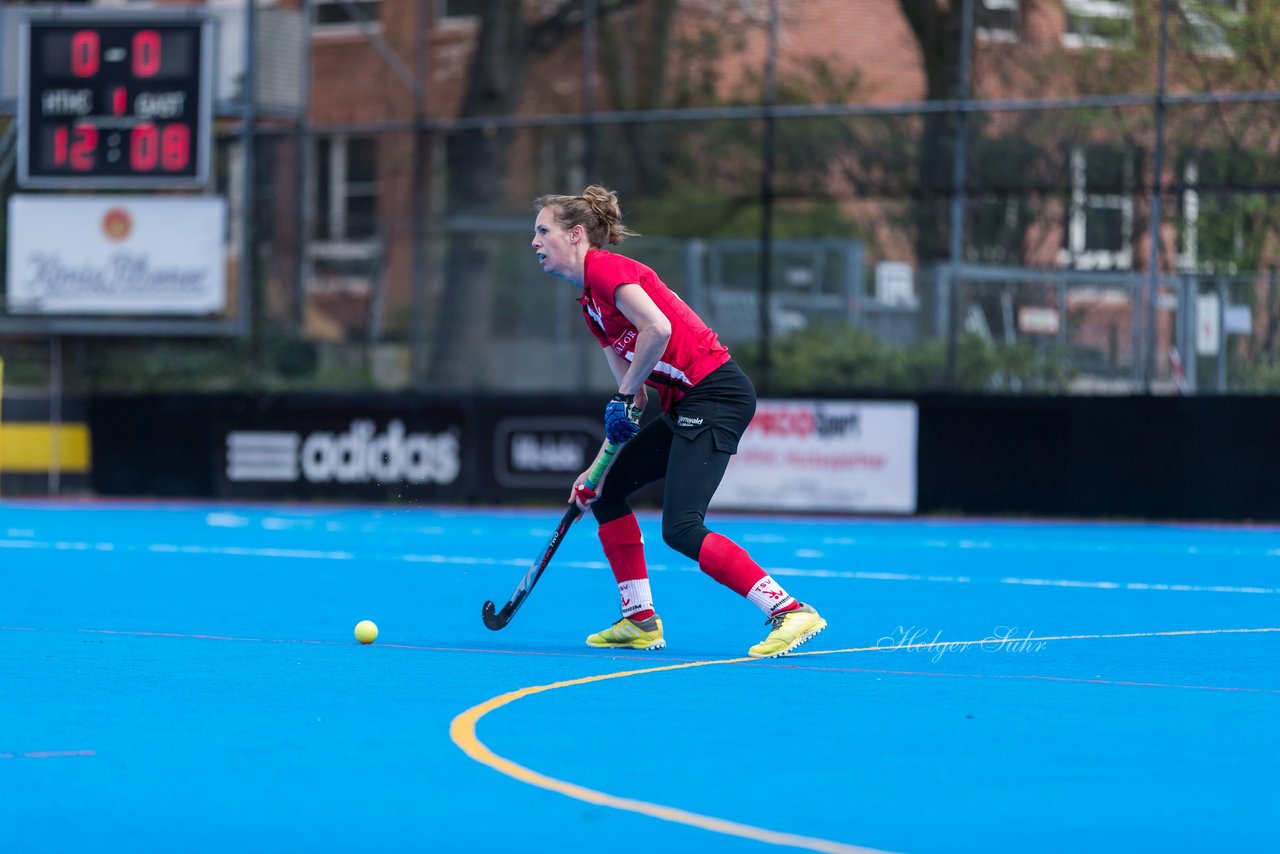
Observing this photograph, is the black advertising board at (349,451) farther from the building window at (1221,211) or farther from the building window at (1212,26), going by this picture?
the building window at (1212,26)

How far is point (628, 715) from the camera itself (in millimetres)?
6785

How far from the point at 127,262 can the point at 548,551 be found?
1459 centimetres

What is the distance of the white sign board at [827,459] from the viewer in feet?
62.8

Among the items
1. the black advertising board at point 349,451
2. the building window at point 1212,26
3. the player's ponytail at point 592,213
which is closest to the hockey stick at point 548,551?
the player's ponytail at point 592,213

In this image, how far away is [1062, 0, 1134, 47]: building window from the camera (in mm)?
20656

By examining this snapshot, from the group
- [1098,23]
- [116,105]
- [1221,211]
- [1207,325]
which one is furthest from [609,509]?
[116,105]

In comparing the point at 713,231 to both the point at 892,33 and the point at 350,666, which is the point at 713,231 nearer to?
the point at 892,33

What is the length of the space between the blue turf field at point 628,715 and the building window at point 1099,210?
7.25m

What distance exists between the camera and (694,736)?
20.9 feet

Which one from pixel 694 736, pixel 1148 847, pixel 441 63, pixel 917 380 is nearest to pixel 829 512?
pixel 917 380

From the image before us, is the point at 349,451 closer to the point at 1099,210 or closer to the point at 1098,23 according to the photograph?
the point at 1099,210

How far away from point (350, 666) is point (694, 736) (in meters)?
2.18

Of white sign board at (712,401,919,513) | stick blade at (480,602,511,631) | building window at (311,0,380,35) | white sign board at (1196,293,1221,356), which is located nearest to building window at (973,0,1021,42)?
white sign board at (1196,293,1221,356)

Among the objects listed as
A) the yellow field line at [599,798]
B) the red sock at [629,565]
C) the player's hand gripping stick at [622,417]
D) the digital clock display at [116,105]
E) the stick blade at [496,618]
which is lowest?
the stick blade at [496,618]
